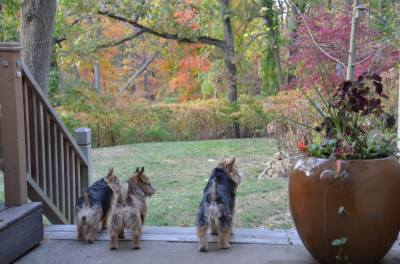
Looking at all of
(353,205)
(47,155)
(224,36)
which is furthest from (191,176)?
(224,36)

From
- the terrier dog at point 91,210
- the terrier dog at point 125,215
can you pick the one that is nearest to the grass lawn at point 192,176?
the terrier dog at point 91,210

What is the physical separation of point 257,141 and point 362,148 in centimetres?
984

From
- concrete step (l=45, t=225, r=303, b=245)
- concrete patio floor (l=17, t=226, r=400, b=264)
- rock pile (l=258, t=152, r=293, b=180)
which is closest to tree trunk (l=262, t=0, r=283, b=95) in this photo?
rock pile (l=258, t=152, r=293, b=180)

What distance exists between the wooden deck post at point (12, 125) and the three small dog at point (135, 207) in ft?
1.49

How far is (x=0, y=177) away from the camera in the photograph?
8680 millimetres

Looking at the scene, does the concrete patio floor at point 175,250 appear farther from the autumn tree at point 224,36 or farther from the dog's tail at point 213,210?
the autumn tree at point 224,36

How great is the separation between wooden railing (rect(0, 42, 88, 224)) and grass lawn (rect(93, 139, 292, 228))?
141 centimetres

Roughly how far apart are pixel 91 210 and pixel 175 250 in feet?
2.20

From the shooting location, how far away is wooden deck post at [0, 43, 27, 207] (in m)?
3.49

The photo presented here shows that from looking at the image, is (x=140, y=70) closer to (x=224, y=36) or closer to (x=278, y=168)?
(x=224, y=36)

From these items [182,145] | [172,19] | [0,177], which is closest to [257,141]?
[182,145]

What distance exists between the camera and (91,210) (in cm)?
377

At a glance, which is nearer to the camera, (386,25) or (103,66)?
(386,25)

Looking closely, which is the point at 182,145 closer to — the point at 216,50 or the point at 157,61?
the point at 216,50
